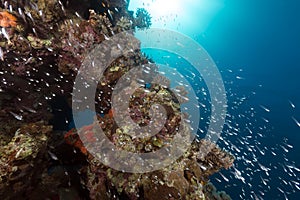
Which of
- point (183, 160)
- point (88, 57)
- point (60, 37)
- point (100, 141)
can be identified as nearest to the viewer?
point (183, 160)

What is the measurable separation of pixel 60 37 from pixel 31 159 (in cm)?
416

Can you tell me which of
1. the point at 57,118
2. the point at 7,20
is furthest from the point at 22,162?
the point at 57,118

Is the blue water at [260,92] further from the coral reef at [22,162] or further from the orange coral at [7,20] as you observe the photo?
the orange coral at [7,20]

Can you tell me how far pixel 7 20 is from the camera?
19.2ft

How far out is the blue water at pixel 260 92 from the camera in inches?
1024

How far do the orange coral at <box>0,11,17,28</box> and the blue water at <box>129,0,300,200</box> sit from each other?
519 cm

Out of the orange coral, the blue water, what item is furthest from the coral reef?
the blue water

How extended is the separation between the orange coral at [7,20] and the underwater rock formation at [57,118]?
22 millimetres

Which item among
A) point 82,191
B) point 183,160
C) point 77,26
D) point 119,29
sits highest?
point 119,29

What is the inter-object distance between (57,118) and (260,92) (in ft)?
157

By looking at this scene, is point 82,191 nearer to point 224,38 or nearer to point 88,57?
point 88,57

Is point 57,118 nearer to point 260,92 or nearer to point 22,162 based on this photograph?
point 22,162

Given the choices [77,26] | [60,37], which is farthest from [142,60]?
[60,37]

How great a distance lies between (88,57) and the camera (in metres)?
6.09
